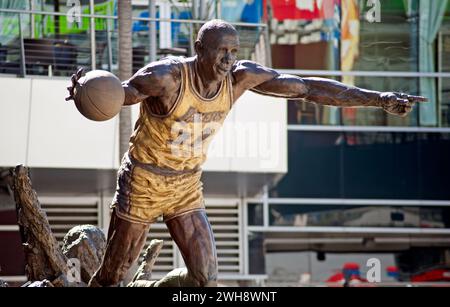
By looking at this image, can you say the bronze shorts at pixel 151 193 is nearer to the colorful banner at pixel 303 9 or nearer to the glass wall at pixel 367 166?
the colorful banner at pixel 303 9

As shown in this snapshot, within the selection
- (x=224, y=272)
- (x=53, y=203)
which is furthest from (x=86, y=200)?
(x=224, y=272)

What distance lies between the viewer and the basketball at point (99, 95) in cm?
973

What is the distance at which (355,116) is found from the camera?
26328 millimetres

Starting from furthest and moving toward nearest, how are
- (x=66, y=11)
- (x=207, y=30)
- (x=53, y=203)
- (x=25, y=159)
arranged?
(x=53, y=203)
(x=66, y=11)
(x=25, y=159)
(x=207, y=30)

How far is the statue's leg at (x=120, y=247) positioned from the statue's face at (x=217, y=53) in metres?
1.17

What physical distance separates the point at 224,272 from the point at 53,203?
9.69ft

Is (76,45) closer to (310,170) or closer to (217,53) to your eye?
(310,170)

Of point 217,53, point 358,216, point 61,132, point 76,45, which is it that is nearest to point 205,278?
point 217,53

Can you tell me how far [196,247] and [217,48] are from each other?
1366 millimetres

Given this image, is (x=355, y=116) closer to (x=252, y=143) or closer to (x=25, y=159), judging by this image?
(x=252, y=143)

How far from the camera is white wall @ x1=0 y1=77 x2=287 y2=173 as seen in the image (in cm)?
2164

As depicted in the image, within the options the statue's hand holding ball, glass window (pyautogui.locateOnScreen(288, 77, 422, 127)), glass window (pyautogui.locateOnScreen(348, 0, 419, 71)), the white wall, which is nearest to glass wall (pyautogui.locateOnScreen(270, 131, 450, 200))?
glass window (pyautogui.locateOnScreen(288, 77, 422, 127))

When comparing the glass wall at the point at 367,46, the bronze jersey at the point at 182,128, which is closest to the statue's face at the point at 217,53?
the bronze jersey at the point at 182,128

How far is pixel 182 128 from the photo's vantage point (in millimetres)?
10328
